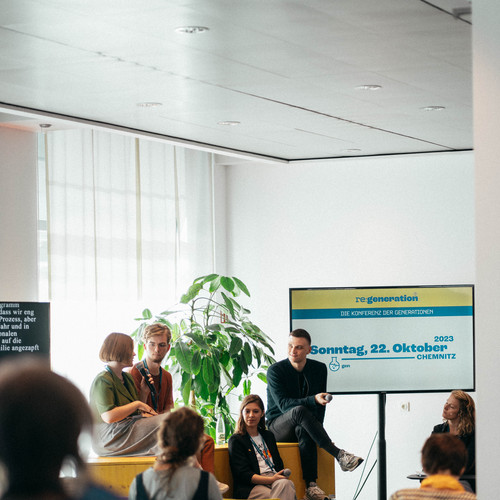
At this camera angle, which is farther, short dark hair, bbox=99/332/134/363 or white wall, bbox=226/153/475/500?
white wall, bbox=226/153/475/500

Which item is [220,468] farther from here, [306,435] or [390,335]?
[390,335]

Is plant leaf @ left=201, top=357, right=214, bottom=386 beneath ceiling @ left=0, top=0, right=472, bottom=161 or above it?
beneath

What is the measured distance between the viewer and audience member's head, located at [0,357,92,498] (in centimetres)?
134

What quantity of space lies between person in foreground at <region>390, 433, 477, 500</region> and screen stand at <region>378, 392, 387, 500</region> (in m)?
4.52

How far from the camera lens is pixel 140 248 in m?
8.88

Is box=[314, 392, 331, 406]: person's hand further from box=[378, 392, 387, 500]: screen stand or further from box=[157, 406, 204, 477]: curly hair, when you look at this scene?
box=[157, 406, 204, 477]: curly hair

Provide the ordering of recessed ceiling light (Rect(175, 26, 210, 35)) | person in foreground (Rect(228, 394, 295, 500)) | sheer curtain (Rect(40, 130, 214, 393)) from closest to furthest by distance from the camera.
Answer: recessed ceiling light (Rect(175, 26, 210, 35)) → person in foreground (Rect(228, 394, 295, 500)) → sheer curtain (Rect(40, 130, 214, 393))

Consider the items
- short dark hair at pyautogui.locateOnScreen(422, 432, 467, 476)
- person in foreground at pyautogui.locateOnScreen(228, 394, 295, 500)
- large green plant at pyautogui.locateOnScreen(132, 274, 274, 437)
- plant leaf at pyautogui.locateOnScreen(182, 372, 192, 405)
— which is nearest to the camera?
short dark hair at pyautogui.locateOnScreen(422, 432, 467, 476)

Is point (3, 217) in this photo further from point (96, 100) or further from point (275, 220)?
point (275, 220)

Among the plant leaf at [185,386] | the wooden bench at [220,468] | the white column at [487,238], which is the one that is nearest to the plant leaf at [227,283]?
the plant leaf at [185,386]

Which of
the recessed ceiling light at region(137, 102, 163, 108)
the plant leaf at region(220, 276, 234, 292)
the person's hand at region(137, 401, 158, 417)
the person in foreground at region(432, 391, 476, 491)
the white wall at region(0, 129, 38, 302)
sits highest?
the recessed ceiling light at region(137, 102, 163, 108)

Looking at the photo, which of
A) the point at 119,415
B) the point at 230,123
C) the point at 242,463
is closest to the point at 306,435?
the point at 242,463

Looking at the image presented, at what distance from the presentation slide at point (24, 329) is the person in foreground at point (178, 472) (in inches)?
126

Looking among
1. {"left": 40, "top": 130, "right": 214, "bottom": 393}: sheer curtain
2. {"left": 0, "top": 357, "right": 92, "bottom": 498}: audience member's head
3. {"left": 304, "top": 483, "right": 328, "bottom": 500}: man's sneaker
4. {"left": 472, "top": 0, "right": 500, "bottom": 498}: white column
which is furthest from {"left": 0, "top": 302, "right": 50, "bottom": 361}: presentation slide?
{"left": 0, "top": 357, "right": 92, "bottom": 498}: audience member's head
